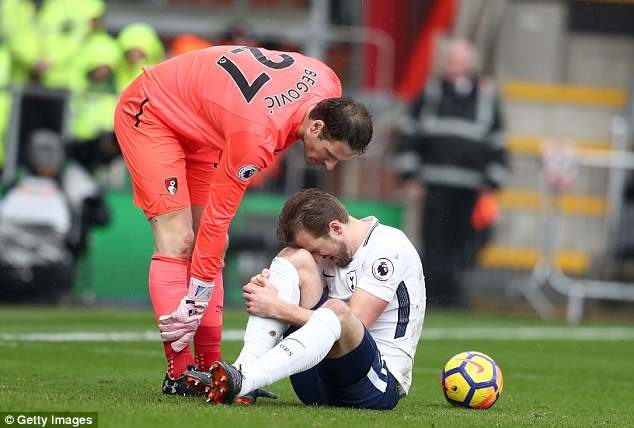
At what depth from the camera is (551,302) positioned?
16109 millimetres

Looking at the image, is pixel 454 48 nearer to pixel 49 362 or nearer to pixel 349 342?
pixel 49 362

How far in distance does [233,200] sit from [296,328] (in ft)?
2.21

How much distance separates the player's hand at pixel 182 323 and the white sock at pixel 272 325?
0.54 metres

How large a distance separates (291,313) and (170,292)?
0.97m

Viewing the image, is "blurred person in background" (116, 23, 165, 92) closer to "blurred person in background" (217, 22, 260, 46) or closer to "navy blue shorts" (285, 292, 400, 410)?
"blurred person in background" (217, 22, 260, 46)

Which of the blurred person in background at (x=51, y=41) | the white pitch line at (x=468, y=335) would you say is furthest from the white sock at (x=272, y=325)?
the blurred person in background at (x=51, y=41)

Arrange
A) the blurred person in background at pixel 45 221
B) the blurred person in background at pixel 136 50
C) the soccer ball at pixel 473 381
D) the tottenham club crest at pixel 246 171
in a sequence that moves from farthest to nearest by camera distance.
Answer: the blurred person in background at pixel 136 50 < the blurred person in background at pixel 45 221 < the soccer ball at pixel 473 381 < the tottenham club crest at pixel 246 171

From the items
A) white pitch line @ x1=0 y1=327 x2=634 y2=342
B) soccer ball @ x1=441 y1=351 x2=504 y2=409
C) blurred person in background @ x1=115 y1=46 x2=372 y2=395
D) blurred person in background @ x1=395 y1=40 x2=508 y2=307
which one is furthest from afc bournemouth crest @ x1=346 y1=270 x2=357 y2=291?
blurred person in background @ x1=395 y1=40 x2=508 y2=307

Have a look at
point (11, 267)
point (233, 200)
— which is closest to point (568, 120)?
point (11, 267)

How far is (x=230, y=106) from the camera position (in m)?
6.42

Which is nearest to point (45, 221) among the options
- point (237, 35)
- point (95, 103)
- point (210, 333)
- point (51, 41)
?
point (95, 103)

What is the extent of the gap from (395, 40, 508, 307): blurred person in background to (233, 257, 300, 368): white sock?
9.34 metres

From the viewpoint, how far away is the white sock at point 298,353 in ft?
18.8

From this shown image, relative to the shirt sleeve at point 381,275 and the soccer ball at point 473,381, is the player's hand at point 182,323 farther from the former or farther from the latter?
the soccer ball at point 473,381
